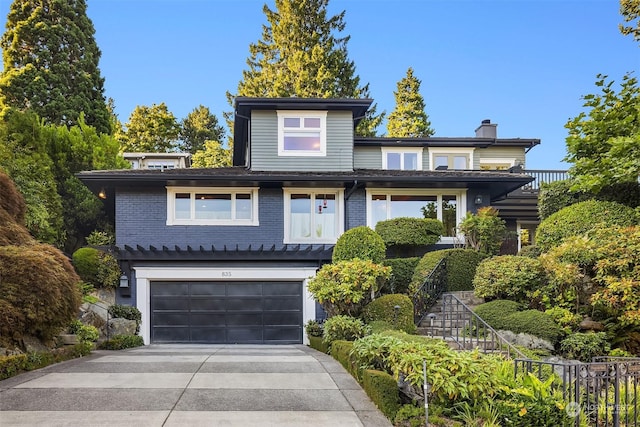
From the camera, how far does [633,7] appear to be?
1357 centimetres

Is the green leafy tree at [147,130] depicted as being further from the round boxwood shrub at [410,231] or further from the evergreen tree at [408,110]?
the round boxwood shrub at [410,231]

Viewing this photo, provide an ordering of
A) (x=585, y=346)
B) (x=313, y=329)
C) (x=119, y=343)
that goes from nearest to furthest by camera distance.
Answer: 1. (x=585, y=346)
2. (x=119, y=343)
3. (x=313, y=329)

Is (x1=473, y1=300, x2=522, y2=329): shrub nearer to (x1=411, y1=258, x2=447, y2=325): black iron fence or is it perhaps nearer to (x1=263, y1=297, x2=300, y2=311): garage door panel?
(x1=411, y1=258, x2=447, y2=325): black iron fence

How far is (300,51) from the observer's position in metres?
30.8

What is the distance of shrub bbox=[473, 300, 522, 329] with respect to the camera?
394 inches

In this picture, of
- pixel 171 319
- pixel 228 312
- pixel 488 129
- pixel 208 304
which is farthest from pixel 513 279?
pixel 488 129

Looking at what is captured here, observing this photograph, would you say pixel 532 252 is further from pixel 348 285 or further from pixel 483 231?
pixel 348 285

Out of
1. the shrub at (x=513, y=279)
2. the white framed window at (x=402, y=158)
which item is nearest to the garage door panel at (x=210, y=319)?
the shrub at (x=513, y=279)

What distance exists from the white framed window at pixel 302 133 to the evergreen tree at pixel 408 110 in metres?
20.0

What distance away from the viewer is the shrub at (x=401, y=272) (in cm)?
1373

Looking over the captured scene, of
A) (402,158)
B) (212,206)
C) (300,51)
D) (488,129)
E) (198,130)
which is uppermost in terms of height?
(300,51)

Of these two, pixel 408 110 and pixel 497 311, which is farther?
pixel 408 110

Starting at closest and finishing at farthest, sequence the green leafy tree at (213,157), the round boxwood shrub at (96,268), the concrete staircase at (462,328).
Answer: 1. the concrete staircase at (462,328)
2. the round boxwood shrub at (96,268)
3. the green leafy tree at (213,157)

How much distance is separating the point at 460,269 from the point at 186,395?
898 centimetres
